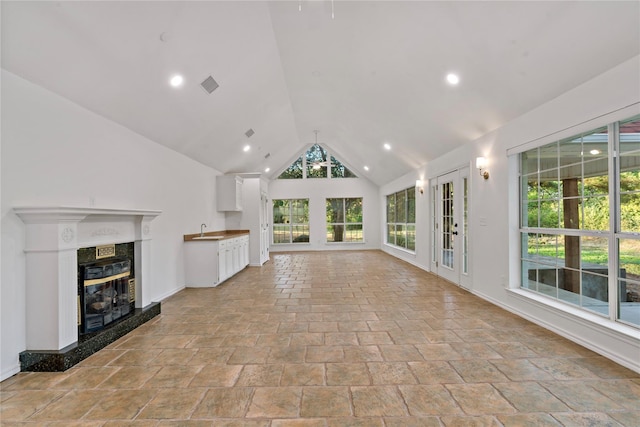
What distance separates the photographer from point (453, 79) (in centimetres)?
374

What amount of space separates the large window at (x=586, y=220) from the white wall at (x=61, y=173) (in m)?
4.84

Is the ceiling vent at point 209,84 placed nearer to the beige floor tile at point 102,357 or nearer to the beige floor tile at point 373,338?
the beige floor tile at point 102,357

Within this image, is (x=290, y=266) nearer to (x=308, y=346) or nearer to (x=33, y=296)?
(x=308, y=346)

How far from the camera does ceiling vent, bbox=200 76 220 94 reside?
401 cm

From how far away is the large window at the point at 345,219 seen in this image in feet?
37.6

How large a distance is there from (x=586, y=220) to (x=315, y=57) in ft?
12.2

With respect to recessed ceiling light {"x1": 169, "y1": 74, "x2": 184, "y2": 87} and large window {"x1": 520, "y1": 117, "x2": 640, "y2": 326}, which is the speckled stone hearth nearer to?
recessed ceiling light {"x1": 169, "y1": 74, "x2": 184, "y2": 87}

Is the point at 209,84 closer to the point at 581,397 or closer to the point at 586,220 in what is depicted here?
the point at 586,220

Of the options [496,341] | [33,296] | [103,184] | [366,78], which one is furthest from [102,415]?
[366,78]

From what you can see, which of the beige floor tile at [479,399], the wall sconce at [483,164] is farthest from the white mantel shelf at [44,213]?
the wall sconce at [483,164]

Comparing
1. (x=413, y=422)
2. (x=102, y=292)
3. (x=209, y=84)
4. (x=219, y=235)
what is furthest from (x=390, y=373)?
(x=219, y=235)

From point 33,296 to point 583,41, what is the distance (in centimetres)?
486

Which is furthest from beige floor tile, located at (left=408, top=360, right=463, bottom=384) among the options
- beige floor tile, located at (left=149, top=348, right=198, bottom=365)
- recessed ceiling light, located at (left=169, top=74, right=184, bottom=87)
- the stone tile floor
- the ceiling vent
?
the ceiling vent

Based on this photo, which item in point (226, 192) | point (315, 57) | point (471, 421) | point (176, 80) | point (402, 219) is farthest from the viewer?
point (402, 219)
